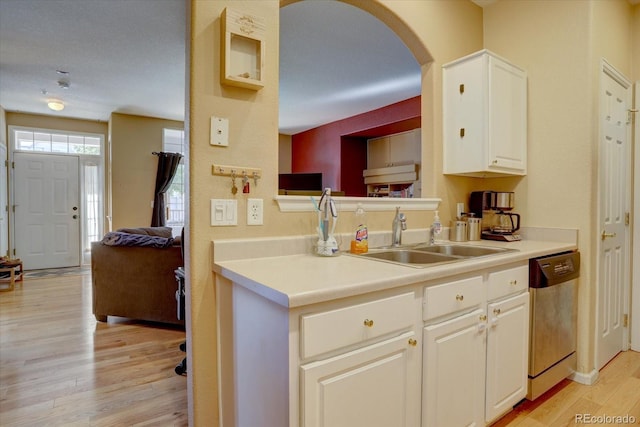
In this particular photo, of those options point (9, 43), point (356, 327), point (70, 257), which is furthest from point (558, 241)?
point (70, 257)

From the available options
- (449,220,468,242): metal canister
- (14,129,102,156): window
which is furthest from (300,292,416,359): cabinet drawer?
(14,129,102,156): window

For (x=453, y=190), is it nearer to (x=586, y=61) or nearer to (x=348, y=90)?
(x=586, y=61)

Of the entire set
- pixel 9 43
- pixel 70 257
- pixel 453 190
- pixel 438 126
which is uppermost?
pixel 9 43

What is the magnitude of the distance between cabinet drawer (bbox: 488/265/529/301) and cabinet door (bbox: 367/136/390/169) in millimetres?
4339

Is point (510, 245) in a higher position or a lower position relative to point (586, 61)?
lower

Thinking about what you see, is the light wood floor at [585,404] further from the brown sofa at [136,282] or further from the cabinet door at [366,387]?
the brown sofa at [136,282]

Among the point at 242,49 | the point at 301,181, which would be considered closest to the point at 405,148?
the point at 301,181

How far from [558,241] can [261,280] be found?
200 cm

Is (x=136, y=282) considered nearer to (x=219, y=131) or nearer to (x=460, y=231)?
(x=219, y=131)

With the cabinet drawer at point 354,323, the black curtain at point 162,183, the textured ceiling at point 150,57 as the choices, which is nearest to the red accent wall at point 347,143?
the textured ceiling at point 150,57

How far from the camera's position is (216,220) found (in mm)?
1442

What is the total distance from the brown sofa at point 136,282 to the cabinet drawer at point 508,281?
8.51 feet

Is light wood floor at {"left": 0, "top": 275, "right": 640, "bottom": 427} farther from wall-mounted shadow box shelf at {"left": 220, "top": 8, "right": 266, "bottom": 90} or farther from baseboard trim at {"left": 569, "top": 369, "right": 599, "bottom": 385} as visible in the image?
wall-mounted shadow box shelf at {"left": 220, "top": 8, "right": 266, "bottom": 90}

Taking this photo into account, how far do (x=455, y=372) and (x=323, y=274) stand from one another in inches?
27.6
